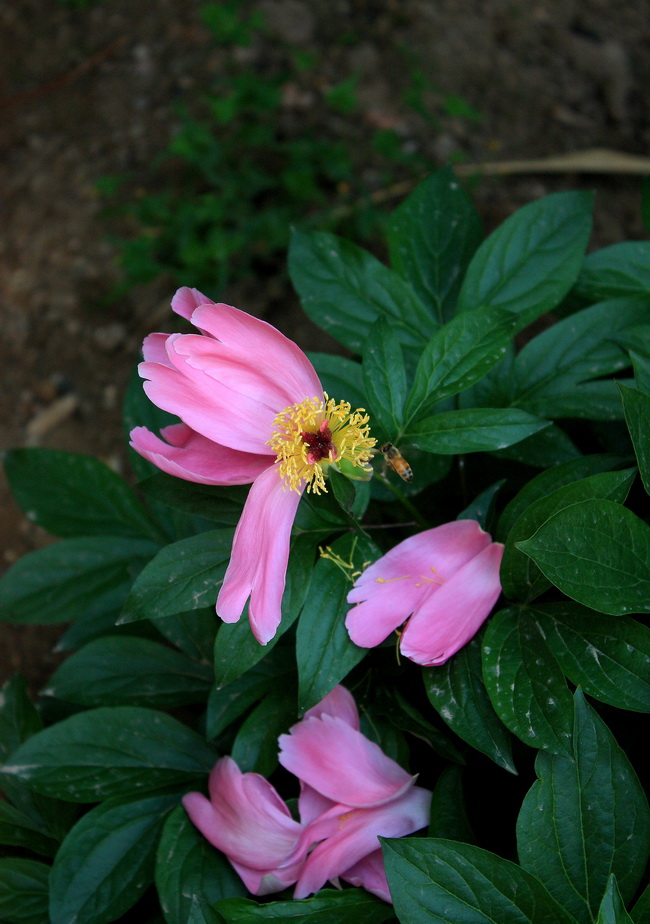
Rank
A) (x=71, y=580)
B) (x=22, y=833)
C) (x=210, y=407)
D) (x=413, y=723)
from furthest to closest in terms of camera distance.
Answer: (x=71, y=580)
(x=22, y=833)
(x=413, y=723)
(x=210, y=407)

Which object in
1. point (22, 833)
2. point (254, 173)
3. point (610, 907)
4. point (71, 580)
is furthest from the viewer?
point (254, 173)

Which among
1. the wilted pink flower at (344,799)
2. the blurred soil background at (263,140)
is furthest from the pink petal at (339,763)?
the blurred soil background at (263,140)

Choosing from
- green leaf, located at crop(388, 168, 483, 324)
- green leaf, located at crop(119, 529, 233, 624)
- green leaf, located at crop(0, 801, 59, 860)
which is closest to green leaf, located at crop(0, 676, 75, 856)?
green leaf, located at crop(0, 801, 59, 860)

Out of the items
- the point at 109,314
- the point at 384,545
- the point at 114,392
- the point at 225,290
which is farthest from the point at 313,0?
the point at 384,545

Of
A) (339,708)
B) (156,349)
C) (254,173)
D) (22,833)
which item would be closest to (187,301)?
(156,349)

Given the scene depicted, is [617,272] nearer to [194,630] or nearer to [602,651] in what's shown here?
[602,651]

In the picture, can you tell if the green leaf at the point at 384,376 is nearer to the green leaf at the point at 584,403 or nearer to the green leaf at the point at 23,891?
the green leaf at the point at 584,403
